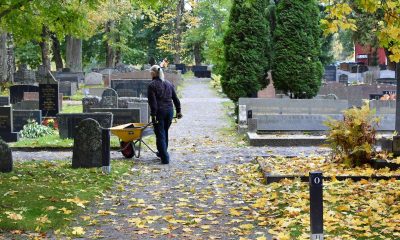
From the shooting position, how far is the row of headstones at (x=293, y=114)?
62.3ft

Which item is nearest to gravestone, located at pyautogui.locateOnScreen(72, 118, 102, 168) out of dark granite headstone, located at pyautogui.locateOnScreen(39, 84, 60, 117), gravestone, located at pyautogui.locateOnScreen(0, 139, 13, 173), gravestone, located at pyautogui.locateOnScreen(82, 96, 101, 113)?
gravestone, located at pyautogui.locateOnScreen(0, 139, 13, 173)

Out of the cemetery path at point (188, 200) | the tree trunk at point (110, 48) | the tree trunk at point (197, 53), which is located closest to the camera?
the cemetery path at point (188, 200)

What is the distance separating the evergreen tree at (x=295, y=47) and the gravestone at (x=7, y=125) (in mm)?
9113

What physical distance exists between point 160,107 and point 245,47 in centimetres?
988

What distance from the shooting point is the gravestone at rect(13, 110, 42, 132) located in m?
20.3

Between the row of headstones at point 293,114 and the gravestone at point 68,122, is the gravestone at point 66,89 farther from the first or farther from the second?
the gravestone at point 68,122

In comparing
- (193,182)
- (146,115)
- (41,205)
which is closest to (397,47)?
(193,182)

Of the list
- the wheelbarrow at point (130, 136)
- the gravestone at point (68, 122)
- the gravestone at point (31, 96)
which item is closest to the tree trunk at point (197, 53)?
the gravestone at point (31, 96)

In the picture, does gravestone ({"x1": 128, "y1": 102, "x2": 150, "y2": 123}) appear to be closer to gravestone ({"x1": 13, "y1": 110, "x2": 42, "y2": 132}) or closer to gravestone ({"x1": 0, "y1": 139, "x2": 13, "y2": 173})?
gravestone ({"x1": 13, "y1": 110, "x2": 42, "y2": 132})

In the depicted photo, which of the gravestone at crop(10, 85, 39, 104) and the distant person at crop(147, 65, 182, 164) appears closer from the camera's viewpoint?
the distant person at crop(147, 65, 182, 164)

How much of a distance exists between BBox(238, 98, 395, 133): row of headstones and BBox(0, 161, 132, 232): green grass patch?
21.9 feet

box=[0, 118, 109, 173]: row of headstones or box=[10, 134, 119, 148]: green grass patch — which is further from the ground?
box=[0, 118, 109, 173]: row of headstones

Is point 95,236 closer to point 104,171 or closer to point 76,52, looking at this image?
point 104,171

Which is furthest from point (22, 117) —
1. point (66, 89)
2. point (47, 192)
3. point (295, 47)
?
point (66, 89)
